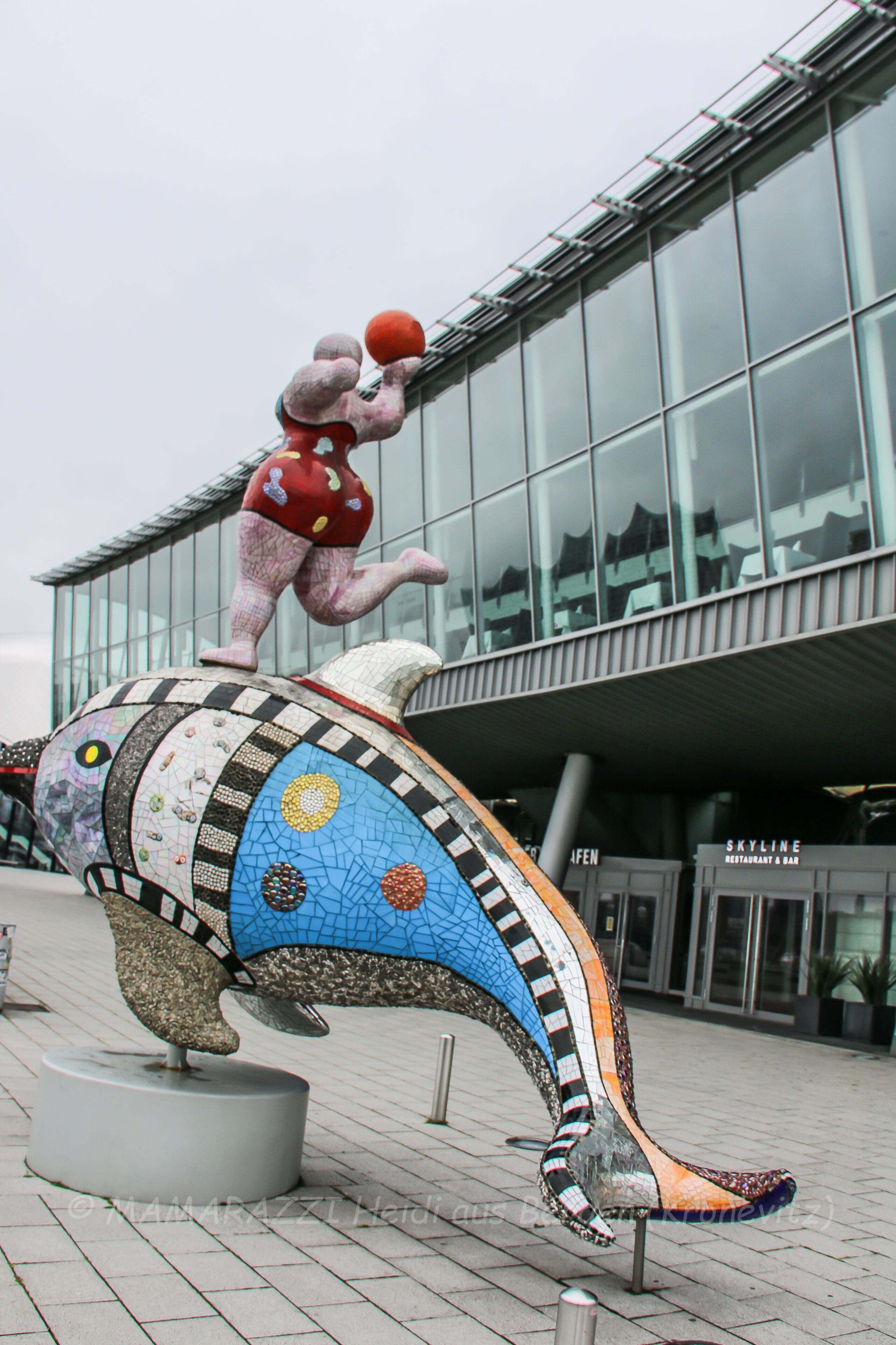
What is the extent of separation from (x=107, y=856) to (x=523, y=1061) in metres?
1.85

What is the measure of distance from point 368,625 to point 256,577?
42.0ft

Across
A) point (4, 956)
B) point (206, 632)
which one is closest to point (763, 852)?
point (4, 956)

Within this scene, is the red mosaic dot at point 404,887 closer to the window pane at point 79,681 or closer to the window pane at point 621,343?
the window pane at point 621,343

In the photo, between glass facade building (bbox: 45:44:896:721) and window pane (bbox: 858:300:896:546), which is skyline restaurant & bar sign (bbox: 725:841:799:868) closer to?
glass facade building (bbox: 45:44:896:721)

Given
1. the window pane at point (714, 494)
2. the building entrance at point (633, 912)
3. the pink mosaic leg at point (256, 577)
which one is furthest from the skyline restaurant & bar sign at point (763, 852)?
the pink mosaic leg at point (256, 577)

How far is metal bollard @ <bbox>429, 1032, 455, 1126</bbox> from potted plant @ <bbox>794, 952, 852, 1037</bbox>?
7.81 m

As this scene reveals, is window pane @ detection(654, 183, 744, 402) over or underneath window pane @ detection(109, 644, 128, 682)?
over

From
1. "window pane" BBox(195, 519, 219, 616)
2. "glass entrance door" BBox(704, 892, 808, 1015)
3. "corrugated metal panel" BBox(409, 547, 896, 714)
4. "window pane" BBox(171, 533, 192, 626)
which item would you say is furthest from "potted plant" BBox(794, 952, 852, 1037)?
"window pane" BBox(171, 533, 192, 626)

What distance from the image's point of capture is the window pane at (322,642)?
17891 mm

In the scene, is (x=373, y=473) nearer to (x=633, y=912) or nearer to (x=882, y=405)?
(x=633, y=912)

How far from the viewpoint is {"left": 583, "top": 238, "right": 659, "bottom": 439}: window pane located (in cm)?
1226

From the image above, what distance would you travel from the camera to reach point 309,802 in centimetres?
387

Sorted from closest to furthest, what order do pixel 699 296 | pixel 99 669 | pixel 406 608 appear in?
pixel 699 296
pixel 406 608
pixel 99 669

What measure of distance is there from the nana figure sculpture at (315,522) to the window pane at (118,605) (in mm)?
22847
